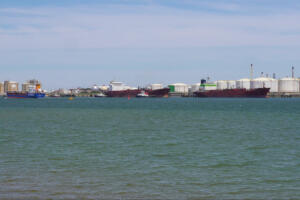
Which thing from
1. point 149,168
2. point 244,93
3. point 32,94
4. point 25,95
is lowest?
point 149,168

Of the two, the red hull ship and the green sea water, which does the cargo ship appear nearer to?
the red hull ship

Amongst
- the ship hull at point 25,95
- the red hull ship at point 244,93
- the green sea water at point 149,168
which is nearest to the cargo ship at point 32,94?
the ship hull at point 25,95

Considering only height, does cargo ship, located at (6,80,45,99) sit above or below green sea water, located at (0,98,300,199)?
above

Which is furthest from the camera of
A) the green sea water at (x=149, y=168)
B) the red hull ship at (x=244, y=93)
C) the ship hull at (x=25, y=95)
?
the ship hull at (x=25, y=95)

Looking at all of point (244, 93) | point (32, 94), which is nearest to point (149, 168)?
point (244, 93)

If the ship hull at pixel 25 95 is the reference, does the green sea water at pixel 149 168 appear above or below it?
below

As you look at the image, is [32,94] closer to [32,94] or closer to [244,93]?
[32,94]

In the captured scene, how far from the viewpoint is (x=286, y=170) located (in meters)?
17.0

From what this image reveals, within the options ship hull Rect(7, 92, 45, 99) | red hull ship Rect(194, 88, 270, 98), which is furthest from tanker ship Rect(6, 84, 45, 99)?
red hull ship Rect(194, 88, 270, 98)

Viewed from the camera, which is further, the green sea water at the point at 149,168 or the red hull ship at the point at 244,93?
the red hull ship at the point at 244,93

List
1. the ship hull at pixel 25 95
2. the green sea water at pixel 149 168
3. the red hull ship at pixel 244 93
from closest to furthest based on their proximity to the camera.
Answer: the green sea water at pixel 149 168 < the red hull ship at pixel 244 93 < the ship hull at pixel 25 95

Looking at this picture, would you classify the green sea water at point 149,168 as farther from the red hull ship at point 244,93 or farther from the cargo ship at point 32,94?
the cargo ship at point 32,94

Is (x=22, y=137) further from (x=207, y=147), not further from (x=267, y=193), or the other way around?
(x=267, y=193)

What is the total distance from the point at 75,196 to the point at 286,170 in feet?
28.3
